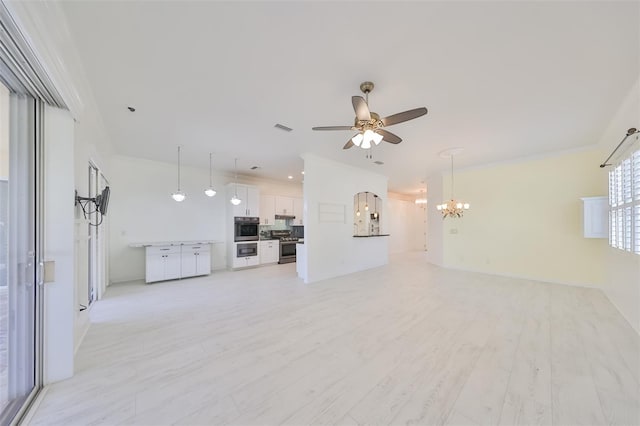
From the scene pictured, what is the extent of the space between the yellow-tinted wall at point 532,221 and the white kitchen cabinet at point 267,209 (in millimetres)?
5576

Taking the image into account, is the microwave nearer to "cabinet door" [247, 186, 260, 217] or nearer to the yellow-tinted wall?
"cabinet door" [247, 186, 260, 217]

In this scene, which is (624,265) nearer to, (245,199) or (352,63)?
(352,63)

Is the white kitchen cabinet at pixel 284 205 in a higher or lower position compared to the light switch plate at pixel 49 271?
higher

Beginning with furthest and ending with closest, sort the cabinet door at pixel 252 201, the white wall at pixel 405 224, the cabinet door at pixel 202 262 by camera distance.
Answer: the white wall at pixel 405 224 < the cabinet door at pixel 252 201 < the cabinet door at pixel 202 262

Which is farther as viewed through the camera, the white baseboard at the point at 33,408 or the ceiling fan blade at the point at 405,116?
the ceiling fan blade at the point at 405,116

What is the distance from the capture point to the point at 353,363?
2.33 m

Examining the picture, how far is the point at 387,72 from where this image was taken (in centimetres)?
248

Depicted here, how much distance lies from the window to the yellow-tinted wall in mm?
1336

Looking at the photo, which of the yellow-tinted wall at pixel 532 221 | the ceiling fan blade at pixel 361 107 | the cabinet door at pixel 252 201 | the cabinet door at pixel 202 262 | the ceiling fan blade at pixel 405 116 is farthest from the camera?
the cabinet door at pixel 252 201

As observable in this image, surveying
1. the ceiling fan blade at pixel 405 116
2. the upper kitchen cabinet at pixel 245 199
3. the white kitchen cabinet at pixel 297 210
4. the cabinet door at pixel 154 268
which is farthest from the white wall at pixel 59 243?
the white kitchen cabinet at pixel 297 210

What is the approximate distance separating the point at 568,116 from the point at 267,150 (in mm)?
4992

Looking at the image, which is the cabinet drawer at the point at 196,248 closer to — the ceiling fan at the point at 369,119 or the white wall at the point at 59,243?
the white wall at the point at 59,243

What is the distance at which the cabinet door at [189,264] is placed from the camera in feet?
19.1

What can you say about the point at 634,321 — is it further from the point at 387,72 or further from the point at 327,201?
the point at 327,201
